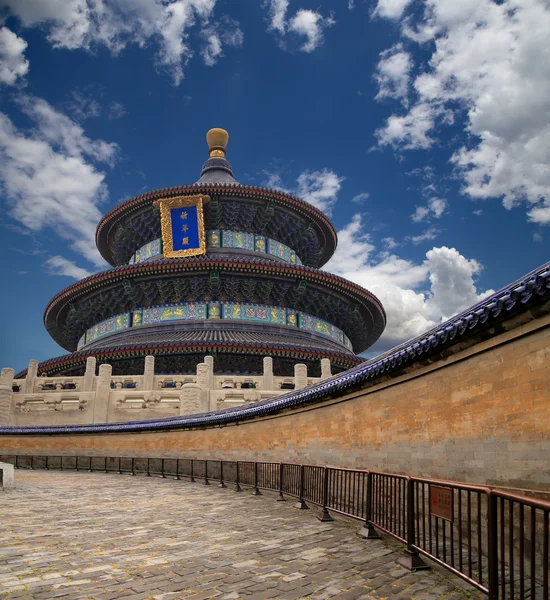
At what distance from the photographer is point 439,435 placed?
798 cm

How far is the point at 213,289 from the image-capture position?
30.1 meters

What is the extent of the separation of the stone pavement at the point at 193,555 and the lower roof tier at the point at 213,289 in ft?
61.7

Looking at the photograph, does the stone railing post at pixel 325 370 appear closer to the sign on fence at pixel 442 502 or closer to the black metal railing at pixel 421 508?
the black metal railing at pixel 421 508

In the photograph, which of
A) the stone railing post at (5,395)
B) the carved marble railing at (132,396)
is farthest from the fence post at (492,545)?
the stone railing post at (5,395)

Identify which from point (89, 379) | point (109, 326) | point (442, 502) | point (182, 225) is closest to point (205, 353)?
point (89, 379)

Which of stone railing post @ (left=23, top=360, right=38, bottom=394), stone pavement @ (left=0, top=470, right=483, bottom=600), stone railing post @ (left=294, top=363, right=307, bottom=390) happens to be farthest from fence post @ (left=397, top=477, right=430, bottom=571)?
stone railing post @ (left=23, top=360, right=38, bottom=394)

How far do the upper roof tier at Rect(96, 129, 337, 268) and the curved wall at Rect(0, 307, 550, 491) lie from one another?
2143 centimetres

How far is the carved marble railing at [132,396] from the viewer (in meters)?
20.5

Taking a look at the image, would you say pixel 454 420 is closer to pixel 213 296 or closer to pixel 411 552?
pixel 411 552

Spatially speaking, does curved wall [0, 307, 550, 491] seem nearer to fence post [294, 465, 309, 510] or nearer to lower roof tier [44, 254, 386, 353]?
fence post [294, 465, 309, 510]

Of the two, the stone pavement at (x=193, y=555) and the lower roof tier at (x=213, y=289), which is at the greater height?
the lower roof tier at (x=213, y=289)

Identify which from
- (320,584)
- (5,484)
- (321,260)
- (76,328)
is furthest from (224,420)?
(321,260)

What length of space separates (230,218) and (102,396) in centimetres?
1585

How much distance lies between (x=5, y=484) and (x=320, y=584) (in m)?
11.4
